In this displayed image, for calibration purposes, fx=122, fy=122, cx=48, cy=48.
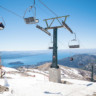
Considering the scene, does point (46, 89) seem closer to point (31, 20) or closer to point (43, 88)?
point (43, 88)

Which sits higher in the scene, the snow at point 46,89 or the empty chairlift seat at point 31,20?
the empty chairlift seat at point 31,20

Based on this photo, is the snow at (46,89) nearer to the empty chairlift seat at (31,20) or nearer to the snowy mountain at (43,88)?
the snowy mountain at (43,88)

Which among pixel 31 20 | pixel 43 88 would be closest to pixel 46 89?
pixel 43 88

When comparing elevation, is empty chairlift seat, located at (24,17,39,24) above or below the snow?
above

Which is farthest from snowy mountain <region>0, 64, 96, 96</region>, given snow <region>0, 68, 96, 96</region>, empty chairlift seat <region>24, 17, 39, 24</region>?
empty chairlift seat <region>24, 17, 39, 24</region>

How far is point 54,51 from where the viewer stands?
15.5 m

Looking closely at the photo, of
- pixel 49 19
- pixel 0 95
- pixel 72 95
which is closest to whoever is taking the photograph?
pixel 0 95

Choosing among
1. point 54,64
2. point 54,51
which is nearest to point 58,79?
point 54,64

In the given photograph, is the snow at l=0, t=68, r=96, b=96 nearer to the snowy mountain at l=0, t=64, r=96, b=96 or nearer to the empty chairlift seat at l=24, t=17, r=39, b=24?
the snowy mountain at l=0, t=64, r=96, b=96

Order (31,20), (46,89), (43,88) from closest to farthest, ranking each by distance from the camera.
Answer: (31,20), (46,89), (43,88)

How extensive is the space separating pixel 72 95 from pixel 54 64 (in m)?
6.24

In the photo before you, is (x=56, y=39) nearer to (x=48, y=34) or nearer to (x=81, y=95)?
(x=48, y=34)

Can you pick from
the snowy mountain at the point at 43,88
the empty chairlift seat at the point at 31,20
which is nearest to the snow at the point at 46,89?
the snowy mountain at the point at 43,88

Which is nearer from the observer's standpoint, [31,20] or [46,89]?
[31,20]
